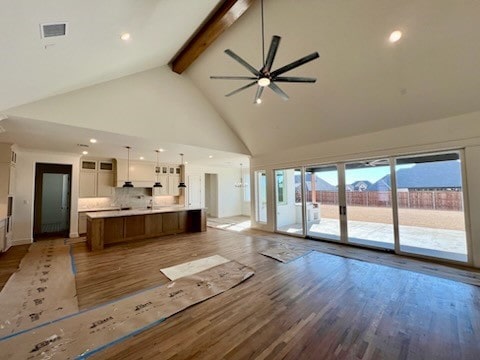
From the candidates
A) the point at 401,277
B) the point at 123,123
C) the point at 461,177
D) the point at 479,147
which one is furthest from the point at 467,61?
the point at 123,123

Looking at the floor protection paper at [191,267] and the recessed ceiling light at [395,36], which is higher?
the recessed ceiling light at [395,36]

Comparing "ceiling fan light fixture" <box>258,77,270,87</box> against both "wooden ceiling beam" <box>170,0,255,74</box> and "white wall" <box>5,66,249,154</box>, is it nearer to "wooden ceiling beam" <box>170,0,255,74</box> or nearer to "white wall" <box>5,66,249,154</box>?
"wooden ceiling beam" <box>170,0,255,74</box>

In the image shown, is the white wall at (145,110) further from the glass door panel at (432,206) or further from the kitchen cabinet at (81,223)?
the glass door panel at (432,206)

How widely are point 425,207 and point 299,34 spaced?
4416 millimetres

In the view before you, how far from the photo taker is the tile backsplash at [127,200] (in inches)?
293

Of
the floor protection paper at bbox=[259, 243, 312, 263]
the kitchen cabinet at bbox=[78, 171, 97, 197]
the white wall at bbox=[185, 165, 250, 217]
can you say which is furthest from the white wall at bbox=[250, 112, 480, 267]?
the kitchen cabinet at bbox=[78, 171, 97, 197]

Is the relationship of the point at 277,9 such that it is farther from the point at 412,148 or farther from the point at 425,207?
the point at 425,207

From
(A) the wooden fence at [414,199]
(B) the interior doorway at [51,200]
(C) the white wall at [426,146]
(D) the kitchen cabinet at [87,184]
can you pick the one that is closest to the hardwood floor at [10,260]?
(B) the interior doorway at [51,200]

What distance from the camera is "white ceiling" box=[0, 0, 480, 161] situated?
83.8 inches

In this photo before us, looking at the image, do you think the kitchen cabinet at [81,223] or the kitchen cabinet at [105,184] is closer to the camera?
the kitchen cabinet at [81,223]

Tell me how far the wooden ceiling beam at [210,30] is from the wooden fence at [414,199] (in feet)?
15.5

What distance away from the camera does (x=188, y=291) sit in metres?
2.93

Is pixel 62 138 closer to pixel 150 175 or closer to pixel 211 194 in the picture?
pixel 150 175

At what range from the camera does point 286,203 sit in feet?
23.9
